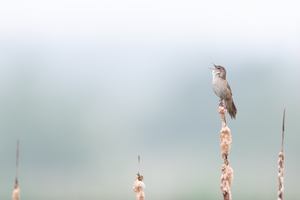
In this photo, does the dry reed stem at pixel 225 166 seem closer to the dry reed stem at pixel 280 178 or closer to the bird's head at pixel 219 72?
the dry reed stem at pixel 280 178

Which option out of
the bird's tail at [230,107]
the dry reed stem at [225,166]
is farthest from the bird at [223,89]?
the dry reed stem at [225,166]

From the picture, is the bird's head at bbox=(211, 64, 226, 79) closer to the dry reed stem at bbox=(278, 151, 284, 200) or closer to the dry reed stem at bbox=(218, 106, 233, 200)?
the dry reed stem at bbox=(218, 106, 233, 200)

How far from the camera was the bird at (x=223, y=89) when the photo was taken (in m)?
8.46

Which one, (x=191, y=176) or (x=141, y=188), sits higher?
(x=191, y=176)

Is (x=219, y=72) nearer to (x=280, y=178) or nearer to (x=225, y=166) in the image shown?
(x=225, y=166)

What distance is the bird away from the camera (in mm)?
8461

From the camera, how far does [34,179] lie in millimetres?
174250

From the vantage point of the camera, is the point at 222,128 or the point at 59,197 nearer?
the point at 222,128

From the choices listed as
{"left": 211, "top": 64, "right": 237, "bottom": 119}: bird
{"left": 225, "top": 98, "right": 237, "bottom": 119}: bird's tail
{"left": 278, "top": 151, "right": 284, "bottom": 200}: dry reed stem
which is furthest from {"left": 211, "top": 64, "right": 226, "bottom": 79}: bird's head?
{"left": 278, "top": 151, "right": 284, "bottom": 200}: dry reed stem

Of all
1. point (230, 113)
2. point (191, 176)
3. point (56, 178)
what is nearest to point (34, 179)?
point (56, 178)

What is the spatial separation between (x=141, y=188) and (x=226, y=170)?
0.44 meters

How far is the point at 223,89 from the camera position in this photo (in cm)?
872

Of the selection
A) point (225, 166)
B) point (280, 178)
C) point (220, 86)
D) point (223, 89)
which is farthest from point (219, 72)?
point (280, 178)

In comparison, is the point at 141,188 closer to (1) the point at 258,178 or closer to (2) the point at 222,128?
(2) the point at 222,128
